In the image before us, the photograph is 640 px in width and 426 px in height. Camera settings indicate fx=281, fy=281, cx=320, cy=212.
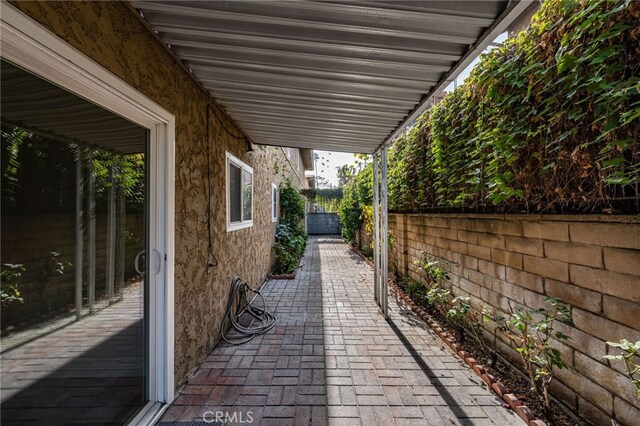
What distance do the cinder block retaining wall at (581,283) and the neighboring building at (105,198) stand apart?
2800mm

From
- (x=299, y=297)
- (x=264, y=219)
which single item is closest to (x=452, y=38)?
(x=299, y=297)

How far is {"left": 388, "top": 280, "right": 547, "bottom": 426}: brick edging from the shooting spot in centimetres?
196

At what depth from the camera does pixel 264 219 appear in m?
6.13

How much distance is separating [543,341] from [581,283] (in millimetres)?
476

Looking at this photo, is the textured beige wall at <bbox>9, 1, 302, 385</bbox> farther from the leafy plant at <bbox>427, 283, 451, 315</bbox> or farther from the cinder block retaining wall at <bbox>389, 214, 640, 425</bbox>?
the cinder block retaining wall at <bbox>389, 214, 640, 425</bbox>

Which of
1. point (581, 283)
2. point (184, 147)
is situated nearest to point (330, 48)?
point (184, 147)

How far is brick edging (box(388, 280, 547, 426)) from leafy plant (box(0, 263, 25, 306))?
300 centimetres

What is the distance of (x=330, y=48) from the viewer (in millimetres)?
1880

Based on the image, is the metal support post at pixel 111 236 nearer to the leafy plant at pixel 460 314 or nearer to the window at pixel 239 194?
the window at pixel 239 194

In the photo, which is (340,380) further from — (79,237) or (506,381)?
(79,237)

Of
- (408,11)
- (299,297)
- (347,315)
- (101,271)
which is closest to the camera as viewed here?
(408,11)

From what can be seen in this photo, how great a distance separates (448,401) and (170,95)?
10.6ft

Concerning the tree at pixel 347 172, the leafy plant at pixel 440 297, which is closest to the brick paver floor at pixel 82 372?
the leafy plant at pixel 440 297

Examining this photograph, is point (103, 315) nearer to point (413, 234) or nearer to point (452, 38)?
Answer: point (452, 38)
